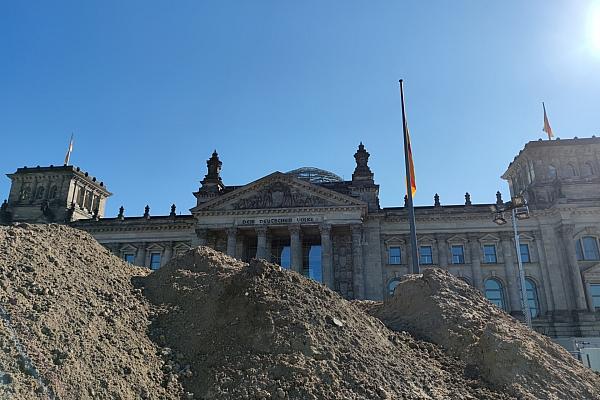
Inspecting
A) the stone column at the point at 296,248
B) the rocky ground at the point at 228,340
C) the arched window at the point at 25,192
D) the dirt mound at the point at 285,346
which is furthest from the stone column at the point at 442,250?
the arched window at the point at 25,192

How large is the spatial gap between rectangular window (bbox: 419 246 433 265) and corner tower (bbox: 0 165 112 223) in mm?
38590

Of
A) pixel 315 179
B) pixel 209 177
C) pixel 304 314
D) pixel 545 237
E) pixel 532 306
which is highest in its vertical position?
pixel 315 179

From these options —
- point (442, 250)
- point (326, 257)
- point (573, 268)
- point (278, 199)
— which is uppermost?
point (278, 199)

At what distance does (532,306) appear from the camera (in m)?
44.4

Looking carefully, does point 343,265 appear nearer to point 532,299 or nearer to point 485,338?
point 532,299

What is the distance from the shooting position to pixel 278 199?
47.2 meters

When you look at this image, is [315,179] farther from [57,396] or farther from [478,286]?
[57,396]

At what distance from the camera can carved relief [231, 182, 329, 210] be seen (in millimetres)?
46594

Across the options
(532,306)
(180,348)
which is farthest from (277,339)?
(532,306)

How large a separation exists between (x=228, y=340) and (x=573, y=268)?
4223 centimetres

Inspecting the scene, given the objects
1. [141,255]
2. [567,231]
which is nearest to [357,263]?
[567,231]

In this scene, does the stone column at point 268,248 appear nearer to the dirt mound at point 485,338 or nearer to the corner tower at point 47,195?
the corner tower at point 47,195

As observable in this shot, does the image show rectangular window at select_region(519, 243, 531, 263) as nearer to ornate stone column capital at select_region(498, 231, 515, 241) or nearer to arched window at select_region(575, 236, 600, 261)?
ornate stone column capital at select_region(498, 231, 515, 241)

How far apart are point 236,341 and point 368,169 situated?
138 feet
